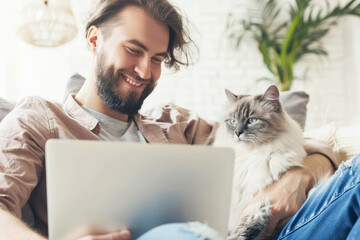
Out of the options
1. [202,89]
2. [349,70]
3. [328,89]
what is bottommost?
[202,89]

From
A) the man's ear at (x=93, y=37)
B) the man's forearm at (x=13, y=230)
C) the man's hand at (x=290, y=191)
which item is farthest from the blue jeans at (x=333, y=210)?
the man's ear at (x=93, y=37)

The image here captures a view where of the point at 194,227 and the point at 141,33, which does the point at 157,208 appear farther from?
the point at 141,33

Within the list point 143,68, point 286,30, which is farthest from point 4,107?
point 286,30

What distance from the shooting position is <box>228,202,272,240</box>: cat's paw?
1.15 m

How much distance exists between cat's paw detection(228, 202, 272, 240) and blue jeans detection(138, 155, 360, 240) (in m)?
0.08

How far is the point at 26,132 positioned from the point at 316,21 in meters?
3.25

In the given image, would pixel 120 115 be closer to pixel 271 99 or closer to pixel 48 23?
pixel 271 99

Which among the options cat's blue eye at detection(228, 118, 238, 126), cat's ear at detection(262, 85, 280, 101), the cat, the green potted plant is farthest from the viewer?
the green potted plant

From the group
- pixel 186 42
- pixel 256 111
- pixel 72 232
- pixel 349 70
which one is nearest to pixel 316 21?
pixel 349 70

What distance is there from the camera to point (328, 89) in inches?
151

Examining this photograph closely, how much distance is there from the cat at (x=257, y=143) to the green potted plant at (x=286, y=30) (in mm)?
2107

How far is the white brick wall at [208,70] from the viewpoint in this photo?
3.79m

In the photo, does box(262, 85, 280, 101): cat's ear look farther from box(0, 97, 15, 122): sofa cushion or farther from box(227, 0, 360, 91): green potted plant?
box(227, 0, 360, 91): green potted plant

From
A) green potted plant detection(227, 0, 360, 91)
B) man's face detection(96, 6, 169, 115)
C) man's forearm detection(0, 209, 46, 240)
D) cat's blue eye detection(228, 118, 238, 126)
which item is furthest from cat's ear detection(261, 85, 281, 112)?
green potted plant detection(227, 0, 360, 91)
